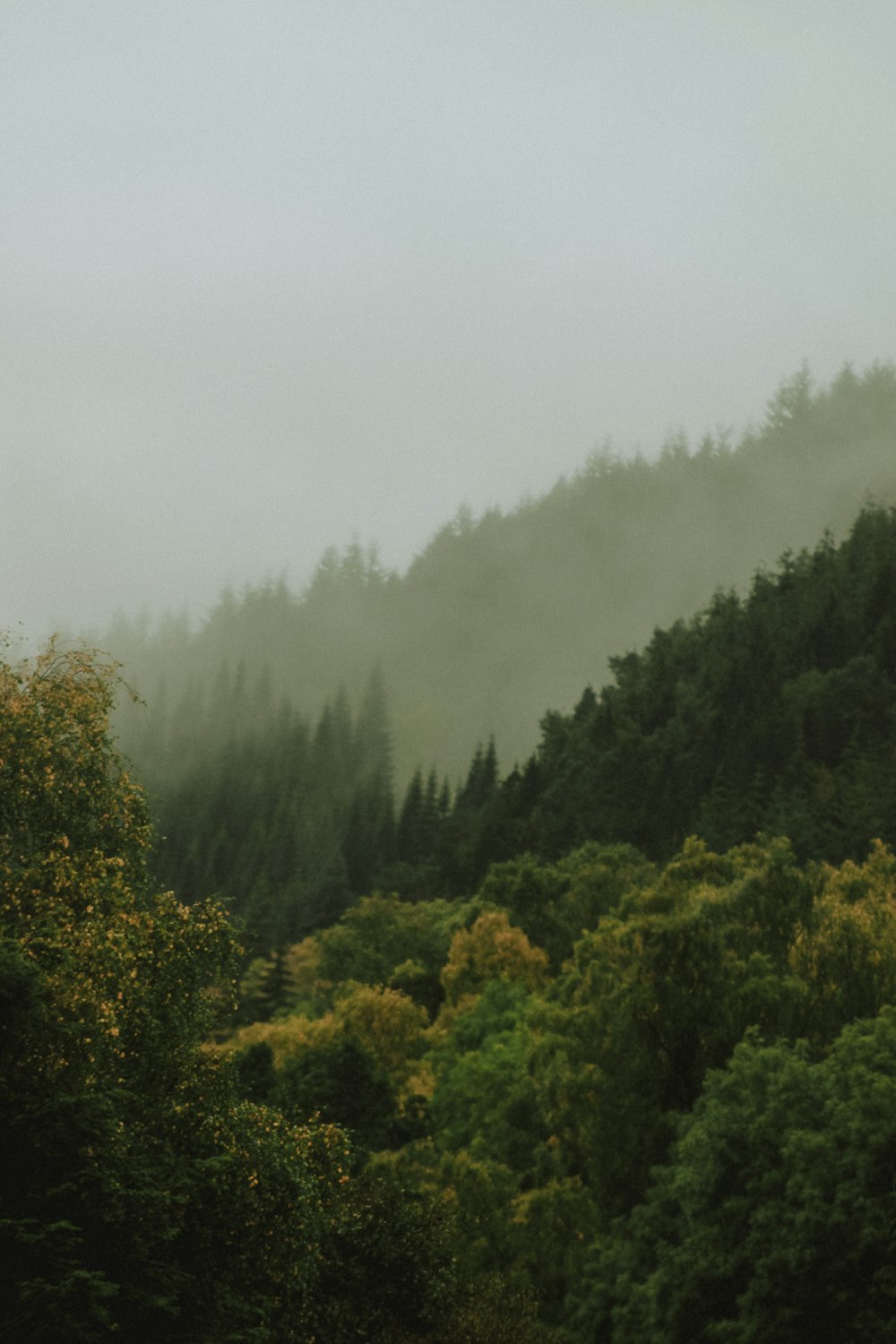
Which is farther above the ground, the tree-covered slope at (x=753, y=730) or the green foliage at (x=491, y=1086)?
the tree-covered slope at (x=753, y=730)

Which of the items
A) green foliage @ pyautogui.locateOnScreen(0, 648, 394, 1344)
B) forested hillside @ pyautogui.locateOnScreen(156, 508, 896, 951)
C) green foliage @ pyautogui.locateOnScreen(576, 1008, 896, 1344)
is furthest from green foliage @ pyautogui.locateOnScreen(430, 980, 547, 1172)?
green foliage @ pyautogui.locateOnScreen(0, 648, 394, 1344)

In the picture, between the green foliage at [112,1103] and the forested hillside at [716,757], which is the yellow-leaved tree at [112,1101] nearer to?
the green foliage at [112,1103]

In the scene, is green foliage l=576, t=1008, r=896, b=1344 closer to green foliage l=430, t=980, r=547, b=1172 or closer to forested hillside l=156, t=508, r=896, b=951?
green foliage l=430, t=980, r=547, b=1172

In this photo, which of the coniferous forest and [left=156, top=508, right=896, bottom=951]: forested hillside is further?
[left=156, top=508, right=896, bottom=951]: forested hillside

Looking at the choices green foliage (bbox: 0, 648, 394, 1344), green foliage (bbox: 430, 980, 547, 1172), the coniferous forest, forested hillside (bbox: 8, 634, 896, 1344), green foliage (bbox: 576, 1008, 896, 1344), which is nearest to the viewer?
green foliage (bbox: 0, 648, 394, 1344)

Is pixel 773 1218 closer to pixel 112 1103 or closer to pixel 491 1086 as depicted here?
pixel 112 1103

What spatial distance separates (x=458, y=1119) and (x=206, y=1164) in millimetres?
40786

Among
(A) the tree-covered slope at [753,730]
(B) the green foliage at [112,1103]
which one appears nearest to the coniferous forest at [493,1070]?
(B) the green foliage at [112,1103]

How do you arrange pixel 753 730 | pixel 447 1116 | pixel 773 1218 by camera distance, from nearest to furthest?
pixel 773 1218, pixel 447 1116, pixel 753 730

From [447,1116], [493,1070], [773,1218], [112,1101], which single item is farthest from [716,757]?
[112,1101]

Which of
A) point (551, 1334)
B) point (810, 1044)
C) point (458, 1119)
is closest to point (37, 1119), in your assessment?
point (551, 1334)

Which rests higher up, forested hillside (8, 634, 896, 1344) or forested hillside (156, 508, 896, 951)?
forested hillside (156, 508, 896, 951)

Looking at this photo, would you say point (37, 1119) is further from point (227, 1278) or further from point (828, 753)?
point (828, 753)

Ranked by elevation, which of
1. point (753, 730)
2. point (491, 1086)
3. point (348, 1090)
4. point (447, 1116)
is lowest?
point (447, 1116)
